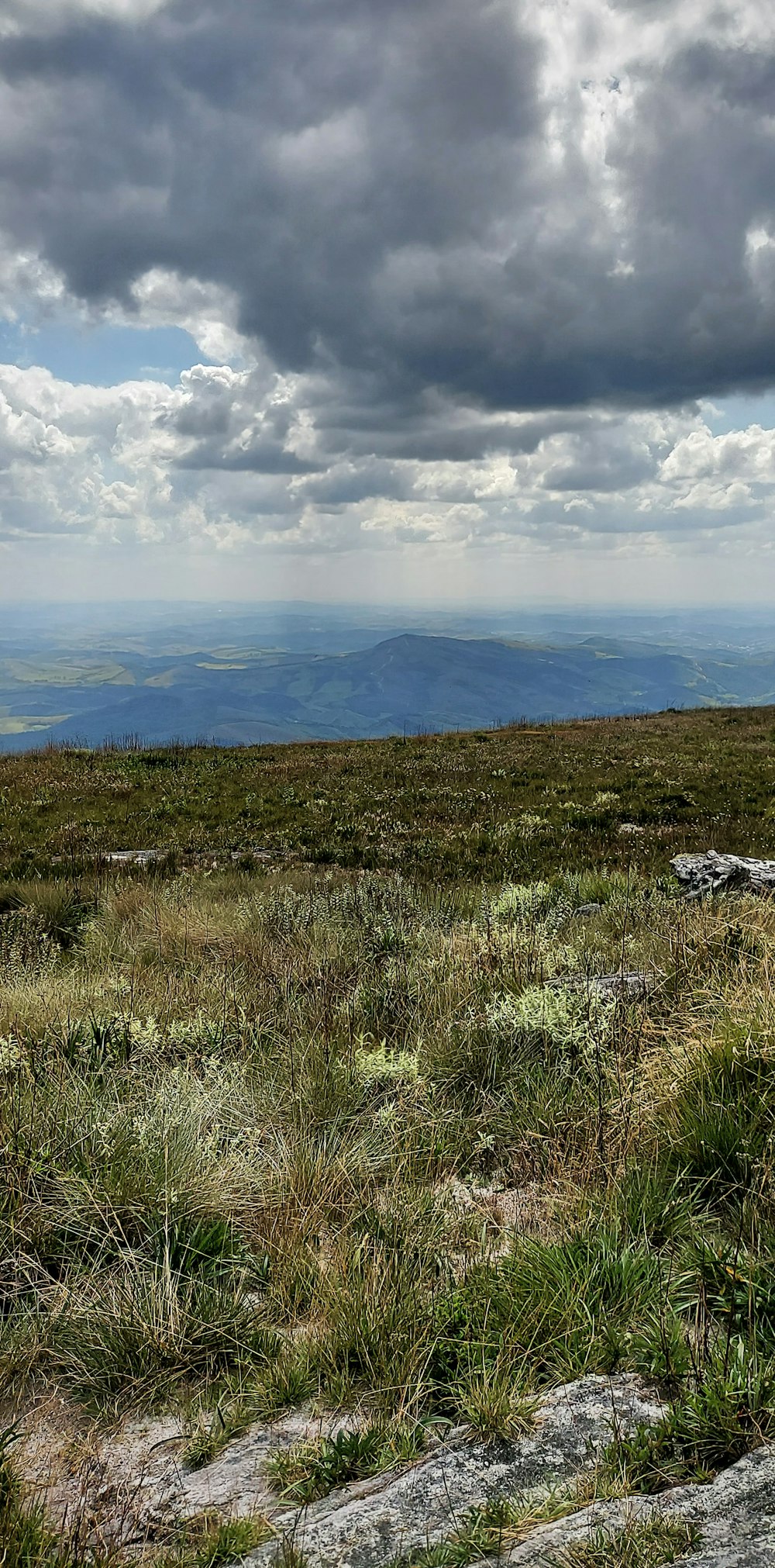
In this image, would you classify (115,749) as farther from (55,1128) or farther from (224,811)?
(55,1128)

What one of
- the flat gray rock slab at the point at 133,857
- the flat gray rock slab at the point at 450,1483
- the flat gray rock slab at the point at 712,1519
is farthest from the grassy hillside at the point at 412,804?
the flat gray rock slab at the point at 712,1519

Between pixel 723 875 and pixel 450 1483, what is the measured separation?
8.53 m

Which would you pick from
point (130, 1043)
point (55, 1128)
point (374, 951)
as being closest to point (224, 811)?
point (374, 951)

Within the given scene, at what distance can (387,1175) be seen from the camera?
4.17m

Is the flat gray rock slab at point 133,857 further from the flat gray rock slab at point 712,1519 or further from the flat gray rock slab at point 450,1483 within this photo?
the flat gray rock slab at point 712,1519

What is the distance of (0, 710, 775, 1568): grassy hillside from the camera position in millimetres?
2844

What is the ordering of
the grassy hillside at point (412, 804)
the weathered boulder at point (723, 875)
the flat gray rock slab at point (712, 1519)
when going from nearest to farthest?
the flat gray rock slab at point (712, 1519)
the weathered boulder at point (723, 875)
the grassy hillside at point (412, 804)

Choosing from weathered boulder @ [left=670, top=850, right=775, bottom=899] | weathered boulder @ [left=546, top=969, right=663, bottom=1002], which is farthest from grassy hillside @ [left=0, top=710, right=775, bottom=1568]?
weathered boulder @ [left=670, top=850, right=775, bottom=899]

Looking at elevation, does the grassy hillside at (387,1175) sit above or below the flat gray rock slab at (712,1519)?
below

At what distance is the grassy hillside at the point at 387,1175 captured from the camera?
9.33 ft

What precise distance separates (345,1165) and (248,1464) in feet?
5.22

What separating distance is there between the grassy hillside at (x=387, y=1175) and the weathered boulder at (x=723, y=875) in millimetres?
1302

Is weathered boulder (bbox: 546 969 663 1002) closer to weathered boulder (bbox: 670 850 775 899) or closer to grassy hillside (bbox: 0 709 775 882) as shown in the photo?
weathered boulder (bbox: 670 850 775 899)

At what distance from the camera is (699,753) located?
30188 millimetres
